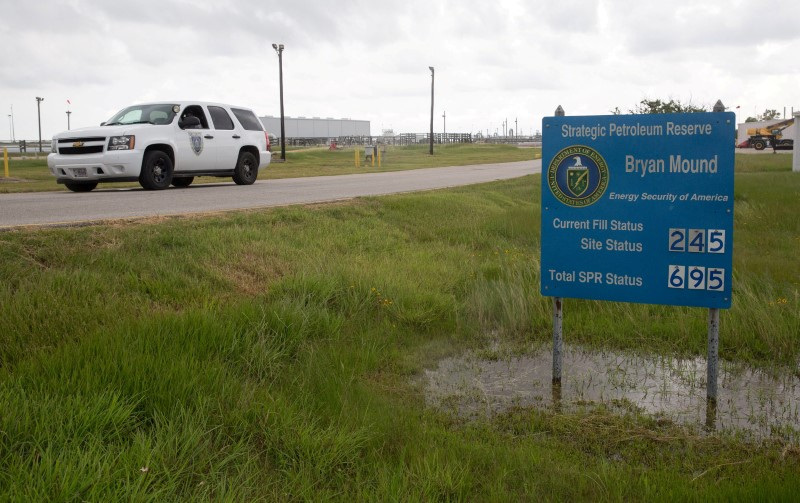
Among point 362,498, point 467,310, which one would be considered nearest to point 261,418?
point 362,498

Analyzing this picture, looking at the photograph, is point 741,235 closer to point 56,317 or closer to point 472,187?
point 472,187

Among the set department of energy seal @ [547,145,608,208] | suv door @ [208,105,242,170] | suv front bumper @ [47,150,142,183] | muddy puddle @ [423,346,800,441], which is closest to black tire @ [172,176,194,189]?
suv door @ [208,105,242,170]

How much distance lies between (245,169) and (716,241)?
549 inches

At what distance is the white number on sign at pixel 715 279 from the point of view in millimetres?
4496

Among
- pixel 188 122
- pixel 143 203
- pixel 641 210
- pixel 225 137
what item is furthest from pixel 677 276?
pixel 225 137

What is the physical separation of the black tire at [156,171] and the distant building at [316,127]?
78460 millimetres

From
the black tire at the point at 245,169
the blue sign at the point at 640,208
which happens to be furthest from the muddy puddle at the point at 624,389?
the black tire at the point at 245,169

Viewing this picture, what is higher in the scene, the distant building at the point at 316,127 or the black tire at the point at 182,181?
the distant building at the point at 316,127

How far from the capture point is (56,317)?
15.5 feet

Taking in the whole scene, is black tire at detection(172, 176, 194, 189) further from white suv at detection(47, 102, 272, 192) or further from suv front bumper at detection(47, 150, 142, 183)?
suv front bumper at detection(47, 150, 142, 183)

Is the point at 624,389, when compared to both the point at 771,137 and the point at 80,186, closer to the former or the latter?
the point at 80,186

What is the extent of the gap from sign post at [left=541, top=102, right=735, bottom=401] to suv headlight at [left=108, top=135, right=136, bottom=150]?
10849mm

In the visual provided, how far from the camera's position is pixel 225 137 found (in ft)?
53.7

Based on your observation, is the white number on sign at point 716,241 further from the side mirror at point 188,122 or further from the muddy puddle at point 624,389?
the side mirror at point 188,122
